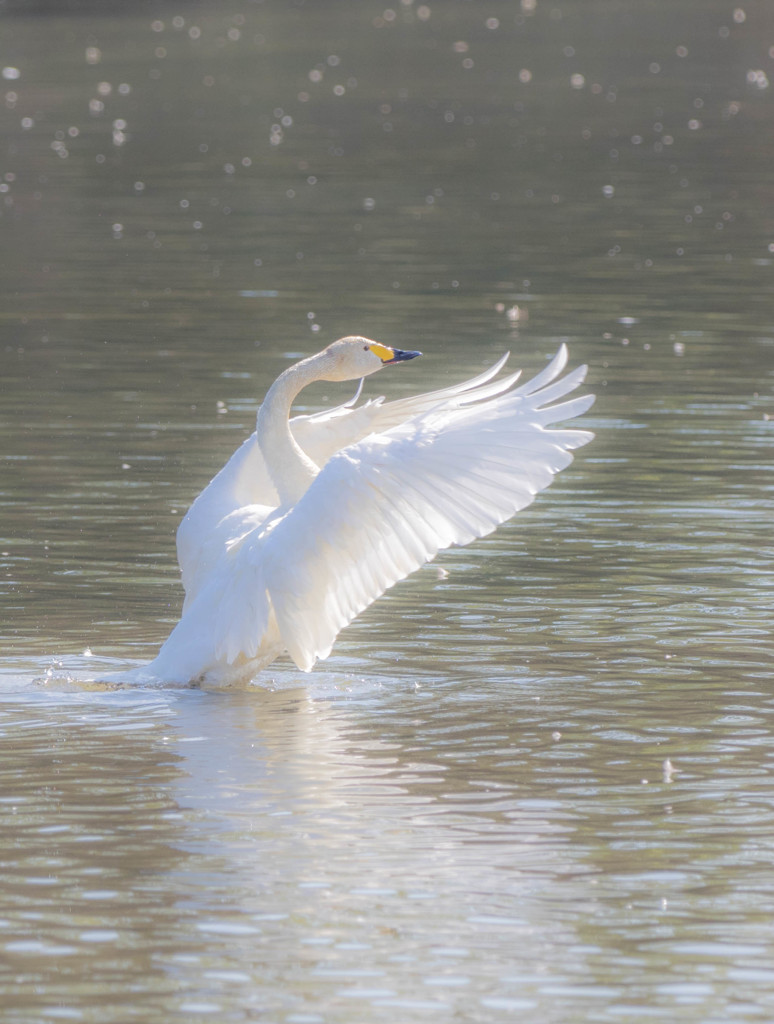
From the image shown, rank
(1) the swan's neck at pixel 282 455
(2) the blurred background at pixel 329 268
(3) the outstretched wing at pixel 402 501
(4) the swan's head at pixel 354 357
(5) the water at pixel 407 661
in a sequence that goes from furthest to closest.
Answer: (2) the blurred background at pixel 329 268, (4) the swan's head at pixel 354 357, (1) the swan's neck at pixel 282 455, (3) the outstretched wing at pixel 402 501, (5) the water at pixel 407 661

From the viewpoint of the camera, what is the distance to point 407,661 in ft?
32.0

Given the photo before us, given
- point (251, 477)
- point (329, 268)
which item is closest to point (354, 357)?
point (251, 477)

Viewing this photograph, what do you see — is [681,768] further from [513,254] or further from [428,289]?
[513,254]

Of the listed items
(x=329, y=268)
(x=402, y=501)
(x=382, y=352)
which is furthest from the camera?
(x=329, y=268)

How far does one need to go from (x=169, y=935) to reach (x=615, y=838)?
1.75 m

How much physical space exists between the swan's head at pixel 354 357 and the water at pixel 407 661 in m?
1.38

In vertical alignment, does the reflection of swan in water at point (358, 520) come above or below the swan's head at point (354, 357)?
below

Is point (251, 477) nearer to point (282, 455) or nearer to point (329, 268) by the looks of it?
point (282, 455)

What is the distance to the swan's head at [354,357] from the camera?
1023 centimetres

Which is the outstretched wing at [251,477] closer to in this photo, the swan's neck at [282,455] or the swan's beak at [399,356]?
the swan's beak at [399,356]

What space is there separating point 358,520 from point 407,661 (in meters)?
1.18

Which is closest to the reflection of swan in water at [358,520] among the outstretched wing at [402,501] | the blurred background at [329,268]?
the outstretched wing at [402,501]

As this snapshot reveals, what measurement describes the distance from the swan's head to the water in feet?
4.52

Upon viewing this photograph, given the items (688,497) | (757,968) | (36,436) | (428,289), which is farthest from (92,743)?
(428,289)
